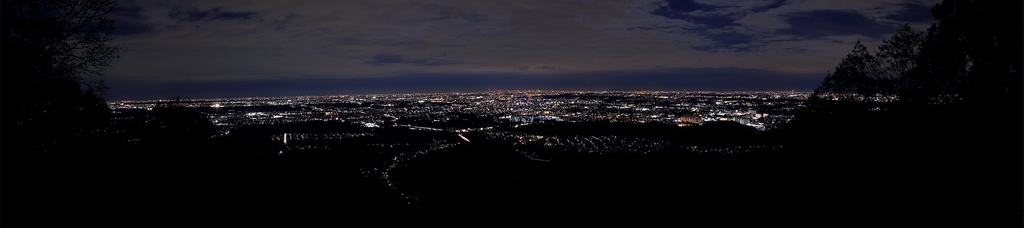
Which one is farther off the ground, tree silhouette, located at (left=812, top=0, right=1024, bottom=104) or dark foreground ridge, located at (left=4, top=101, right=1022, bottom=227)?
tree silhouette, located at (left=812, top=0, right=1024, bottom=104)

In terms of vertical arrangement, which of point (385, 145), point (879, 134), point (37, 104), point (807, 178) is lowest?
point (385, 145)

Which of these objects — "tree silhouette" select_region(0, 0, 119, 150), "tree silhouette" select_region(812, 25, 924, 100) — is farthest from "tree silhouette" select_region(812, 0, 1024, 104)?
"tree silhouette" select_region(0, 0, 119, 150)

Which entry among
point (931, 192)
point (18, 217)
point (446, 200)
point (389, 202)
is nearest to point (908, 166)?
point (931, 192)

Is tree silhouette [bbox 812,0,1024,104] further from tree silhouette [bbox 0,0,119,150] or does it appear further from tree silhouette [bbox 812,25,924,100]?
tree silhouette [bbox 0,0,119,150]

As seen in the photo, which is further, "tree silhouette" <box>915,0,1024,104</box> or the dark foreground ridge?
"tree silhouette" <box>915,0,1024,104</box>

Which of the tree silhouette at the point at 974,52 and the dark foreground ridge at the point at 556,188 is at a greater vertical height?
the tree silhouette at the point at 974,52

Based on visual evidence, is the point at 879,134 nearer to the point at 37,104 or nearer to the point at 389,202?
the point at 389,202

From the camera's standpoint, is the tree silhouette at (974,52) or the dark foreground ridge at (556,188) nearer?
the dark foreground ridge at (556,188)

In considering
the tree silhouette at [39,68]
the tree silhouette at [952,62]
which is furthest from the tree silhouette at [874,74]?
the tree silhouette at [39,68]

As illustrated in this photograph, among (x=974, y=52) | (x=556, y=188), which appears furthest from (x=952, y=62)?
(x=556, y=188)

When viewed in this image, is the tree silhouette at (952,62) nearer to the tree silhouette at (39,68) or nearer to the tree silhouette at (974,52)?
the tree silhouette at (974,52)

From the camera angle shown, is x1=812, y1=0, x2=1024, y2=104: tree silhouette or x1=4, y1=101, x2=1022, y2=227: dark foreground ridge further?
x1=812, y1=0, x2=1024, y2=104: tree silhouette
